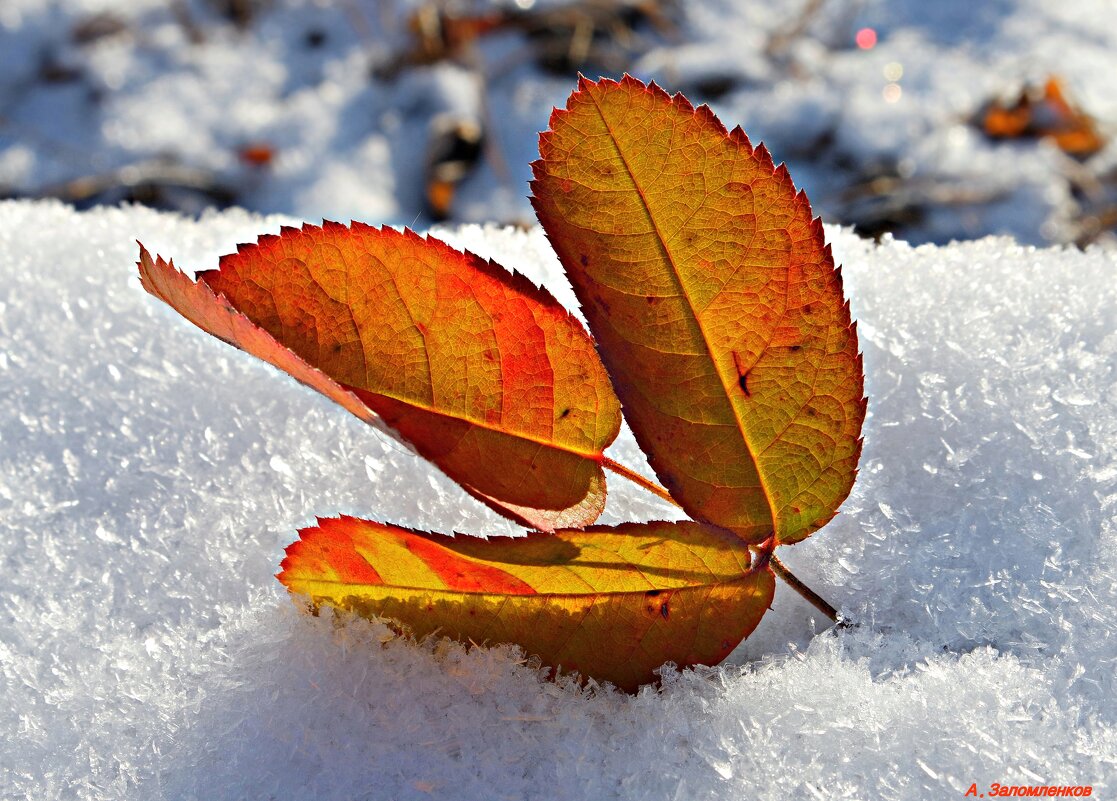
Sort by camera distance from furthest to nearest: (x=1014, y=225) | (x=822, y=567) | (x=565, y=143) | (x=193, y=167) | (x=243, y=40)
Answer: (x=243, y=40) < (x=193, y=167) < (x=1014, y=225) < (x=822, y=567) < (x=565, y=143)

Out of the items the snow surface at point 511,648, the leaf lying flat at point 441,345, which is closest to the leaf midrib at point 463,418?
the leaf lying flat at point 441,345

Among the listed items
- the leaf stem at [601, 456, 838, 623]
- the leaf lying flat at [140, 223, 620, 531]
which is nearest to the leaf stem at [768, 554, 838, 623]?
the leaf stem at [601, 456, 838, 623]

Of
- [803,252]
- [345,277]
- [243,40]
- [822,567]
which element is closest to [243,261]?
[345,277]

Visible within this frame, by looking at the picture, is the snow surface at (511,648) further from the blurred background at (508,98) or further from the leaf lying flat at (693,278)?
the blurred background at (508,98)

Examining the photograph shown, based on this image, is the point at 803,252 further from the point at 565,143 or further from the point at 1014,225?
the point at 1014,225

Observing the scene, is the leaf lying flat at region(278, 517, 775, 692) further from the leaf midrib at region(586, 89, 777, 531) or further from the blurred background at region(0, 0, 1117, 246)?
the blurred background at region(0, 0, 1117, 246)
